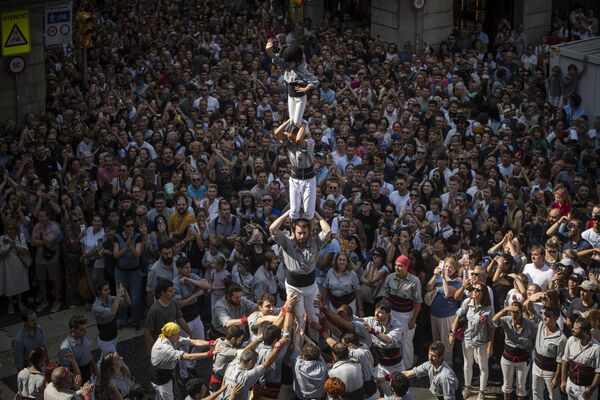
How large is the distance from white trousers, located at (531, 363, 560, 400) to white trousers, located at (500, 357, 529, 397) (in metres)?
0.13

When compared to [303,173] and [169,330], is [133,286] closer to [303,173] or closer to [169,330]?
[169,330]

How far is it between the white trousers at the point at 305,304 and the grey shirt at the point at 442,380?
144cm

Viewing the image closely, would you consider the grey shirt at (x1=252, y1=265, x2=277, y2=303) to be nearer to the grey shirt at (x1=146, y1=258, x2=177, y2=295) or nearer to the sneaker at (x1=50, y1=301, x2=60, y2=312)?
the grey shirt at (x1=146, y1=258, x2=177, y2=295)

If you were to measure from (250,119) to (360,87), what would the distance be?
3.10m

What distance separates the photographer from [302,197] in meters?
12.7

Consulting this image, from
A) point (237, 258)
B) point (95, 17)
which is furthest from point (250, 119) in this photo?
point (95, 17)

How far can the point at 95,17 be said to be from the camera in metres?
30.0

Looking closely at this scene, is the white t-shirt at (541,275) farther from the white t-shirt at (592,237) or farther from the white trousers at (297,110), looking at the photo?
the white trousers at (297,110)

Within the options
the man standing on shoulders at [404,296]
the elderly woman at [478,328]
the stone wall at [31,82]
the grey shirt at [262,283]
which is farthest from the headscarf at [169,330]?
the stone wall at [31,82]

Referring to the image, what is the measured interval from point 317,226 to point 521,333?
3503 millimetres

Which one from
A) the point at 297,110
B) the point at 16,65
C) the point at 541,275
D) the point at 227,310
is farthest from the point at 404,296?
the point at 16,65

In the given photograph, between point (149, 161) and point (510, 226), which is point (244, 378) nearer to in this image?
point (510, 226)

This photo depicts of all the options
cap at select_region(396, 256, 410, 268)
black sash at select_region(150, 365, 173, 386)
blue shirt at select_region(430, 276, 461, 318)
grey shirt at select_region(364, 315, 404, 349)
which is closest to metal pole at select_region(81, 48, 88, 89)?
cap at select_region(396, 256, 410, 268)

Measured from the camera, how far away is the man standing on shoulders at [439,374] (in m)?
13.1
